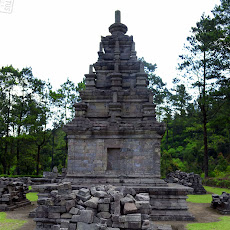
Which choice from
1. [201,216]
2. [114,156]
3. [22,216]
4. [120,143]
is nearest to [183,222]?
[201,216]

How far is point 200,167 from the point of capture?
36875 mm

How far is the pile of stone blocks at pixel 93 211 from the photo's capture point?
20.4ft

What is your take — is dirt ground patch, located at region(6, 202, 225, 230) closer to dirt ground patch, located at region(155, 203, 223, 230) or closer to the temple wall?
dirt ground patch, located at region(155, 203, 223, 230)

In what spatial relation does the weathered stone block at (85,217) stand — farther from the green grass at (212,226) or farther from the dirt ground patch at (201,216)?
the green grass at (212,226)

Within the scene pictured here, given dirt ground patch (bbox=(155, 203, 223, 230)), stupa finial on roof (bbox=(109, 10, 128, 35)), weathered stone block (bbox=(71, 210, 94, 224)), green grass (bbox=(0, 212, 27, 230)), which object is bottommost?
dirt ground patch (bbox=(155, 203, 223, 230))

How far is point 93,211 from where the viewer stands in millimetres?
6398

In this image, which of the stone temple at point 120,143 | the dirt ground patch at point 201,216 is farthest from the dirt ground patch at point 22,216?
the dirt ground patch at point 201,216

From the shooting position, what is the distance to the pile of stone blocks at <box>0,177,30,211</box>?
42.3ft

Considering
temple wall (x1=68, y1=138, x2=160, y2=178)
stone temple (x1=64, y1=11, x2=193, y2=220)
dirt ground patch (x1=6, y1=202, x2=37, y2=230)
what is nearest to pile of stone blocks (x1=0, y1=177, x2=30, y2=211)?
dirt ground patch (x1=6, y1=202, x2=37, y2=230)

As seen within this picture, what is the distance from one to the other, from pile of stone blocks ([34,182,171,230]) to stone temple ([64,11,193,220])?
377 cm

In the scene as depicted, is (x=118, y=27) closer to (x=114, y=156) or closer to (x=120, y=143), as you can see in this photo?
(x=120, y=143)

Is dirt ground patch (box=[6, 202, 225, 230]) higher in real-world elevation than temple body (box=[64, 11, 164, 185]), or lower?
lower

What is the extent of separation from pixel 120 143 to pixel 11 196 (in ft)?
22.3

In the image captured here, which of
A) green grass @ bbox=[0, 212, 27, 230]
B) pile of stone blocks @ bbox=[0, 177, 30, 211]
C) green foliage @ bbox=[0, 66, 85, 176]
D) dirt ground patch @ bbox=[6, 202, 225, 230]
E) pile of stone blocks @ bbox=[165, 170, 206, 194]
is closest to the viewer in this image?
green grass @ bbox=[0, 212, 27, 230]
